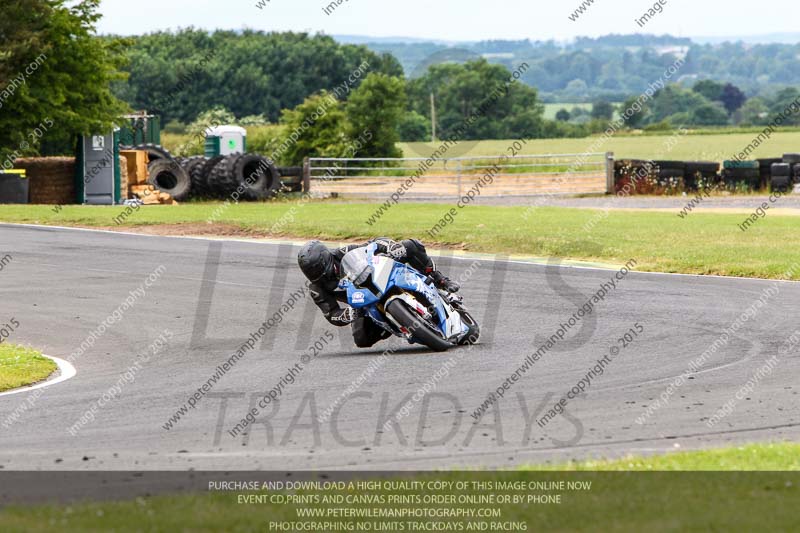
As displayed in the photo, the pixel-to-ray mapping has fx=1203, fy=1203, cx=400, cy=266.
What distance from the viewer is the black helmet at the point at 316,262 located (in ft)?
38.6

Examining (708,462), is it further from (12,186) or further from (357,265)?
(12,186)

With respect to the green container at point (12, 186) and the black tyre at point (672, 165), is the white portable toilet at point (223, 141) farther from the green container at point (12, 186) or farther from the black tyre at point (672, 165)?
the black tyre at point (672, 165)

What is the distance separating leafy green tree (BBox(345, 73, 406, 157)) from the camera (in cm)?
5762

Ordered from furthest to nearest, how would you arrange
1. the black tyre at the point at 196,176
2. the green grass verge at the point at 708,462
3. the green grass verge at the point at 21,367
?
1. the black tyre at the point at 196,176
2. the green grass verge at the point at 21,367
3. the green grass verge at the point at 708,462

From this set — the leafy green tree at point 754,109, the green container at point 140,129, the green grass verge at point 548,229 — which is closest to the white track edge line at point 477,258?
the green grass verge at point 548,229

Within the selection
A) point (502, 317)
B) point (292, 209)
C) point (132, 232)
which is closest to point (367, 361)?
point (502, 317)

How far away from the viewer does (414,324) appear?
38.1ft

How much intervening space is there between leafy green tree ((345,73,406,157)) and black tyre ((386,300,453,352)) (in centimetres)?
4542

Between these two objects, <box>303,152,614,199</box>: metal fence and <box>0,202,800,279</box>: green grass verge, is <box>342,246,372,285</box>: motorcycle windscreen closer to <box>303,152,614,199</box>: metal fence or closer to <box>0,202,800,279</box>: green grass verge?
<box>0,202,800,279</box>: green grass verge

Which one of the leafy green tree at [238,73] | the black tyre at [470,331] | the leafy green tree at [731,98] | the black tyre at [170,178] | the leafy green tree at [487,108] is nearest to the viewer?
the black tyre at [470,331]
